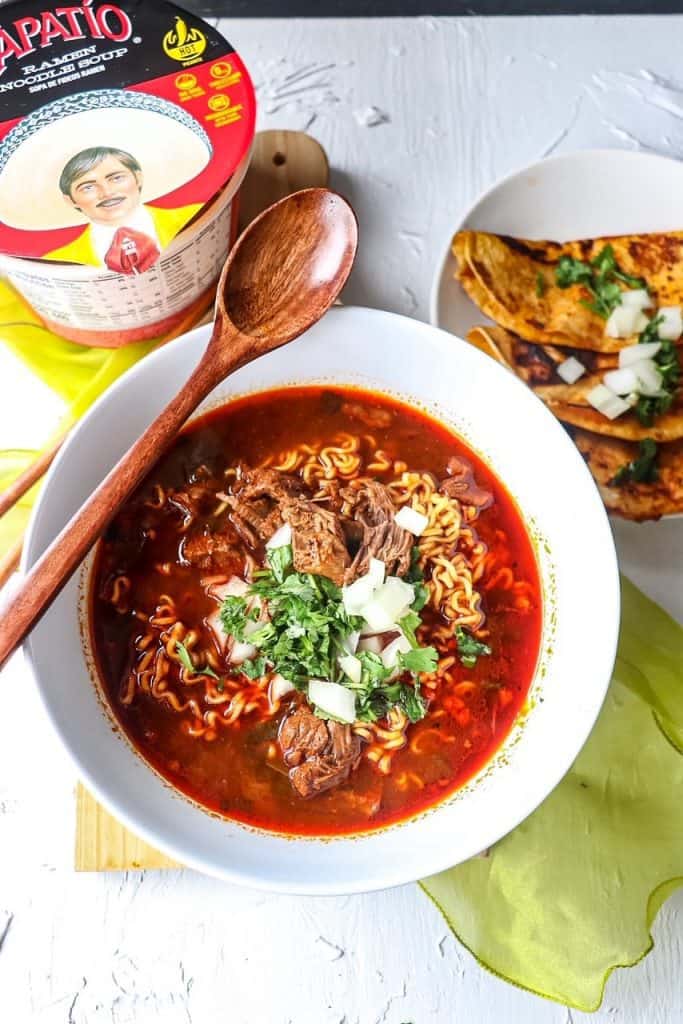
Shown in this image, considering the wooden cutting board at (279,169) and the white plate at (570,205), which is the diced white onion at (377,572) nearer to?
the white plate at (570,205)

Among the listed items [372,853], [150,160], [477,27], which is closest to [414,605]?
[372,853]

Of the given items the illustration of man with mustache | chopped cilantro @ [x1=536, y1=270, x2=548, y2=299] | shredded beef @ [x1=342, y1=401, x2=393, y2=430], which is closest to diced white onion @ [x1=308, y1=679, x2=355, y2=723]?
shredded beef @ [x1=342, y1=401, x2=393, y2=430]

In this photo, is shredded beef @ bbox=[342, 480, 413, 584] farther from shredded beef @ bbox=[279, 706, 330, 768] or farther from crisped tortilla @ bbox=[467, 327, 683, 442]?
crisped tortilla @ bbox=[467, 327, 683, 442]

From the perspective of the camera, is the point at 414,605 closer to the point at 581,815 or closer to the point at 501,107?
the point at 581,815

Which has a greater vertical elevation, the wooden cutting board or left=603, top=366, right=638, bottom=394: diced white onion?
the wooden cutting board

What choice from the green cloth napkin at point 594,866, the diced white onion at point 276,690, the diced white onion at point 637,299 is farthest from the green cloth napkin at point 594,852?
the diced white onion at point 637,299

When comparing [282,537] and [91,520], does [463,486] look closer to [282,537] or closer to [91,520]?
[282,537]
